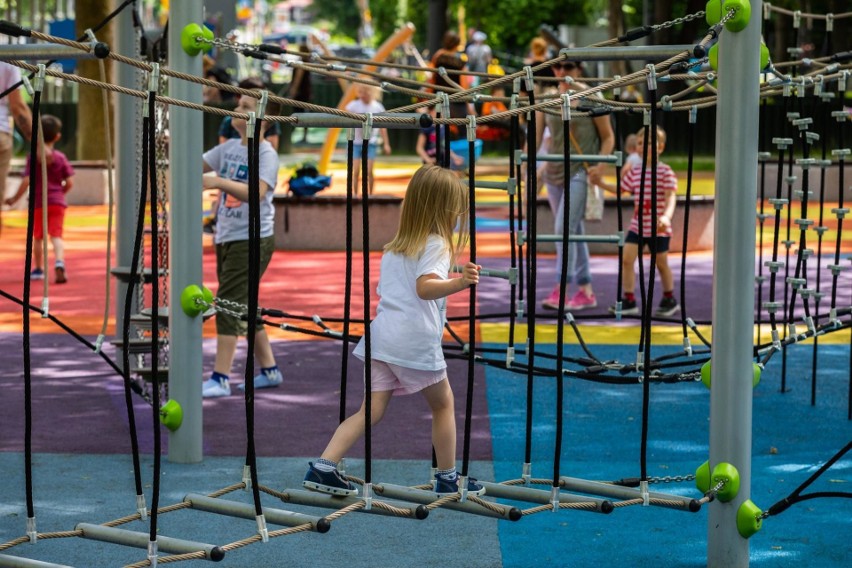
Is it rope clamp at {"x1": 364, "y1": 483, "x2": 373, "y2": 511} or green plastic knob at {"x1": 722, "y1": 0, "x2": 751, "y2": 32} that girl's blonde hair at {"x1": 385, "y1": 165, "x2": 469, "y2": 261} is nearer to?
rope clamp at {"x1": 364, "y1": 483, "x2": 373, "y2": 511}

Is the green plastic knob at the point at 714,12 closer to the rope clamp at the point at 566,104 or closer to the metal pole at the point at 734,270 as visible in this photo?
the metal pole at the point at 734,270

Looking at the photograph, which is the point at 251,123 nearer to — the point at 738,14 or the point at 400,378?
the point at 400,378

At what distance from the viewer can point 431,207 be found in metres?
4.49

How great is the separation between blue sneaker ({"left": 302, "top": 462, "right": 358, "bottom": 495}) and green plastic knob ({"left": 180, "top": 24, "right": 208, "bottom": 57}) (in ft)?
6.74

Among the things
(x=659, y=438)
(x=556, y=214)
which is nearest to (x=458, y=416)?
(x=659, y=438)

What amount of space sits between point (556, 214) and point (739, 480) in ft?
18.0

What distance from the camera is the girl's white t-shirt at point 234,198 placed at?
6.79 m

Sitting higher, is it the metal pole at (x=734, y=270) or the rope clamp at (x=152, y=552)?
the metal pole at (x=734, y=270)

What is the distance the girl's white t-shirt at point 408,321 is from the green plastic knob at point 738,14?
1180 millimetres

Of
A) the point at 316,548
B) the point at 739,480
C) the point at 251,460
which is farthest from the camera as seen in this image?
the point at 316,548

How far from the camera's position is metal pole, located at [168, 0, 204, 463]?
19.0 ft

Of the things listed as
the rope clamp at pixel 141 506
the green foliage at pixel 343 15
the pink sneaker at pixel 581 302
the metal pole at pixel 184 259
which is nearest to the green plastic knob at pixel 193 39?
the metal pole at pixel 184 259

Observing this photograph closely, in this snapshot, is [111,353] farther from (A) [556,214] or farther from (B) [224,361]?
(A) [556,214]

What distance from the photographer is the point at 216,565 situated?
4.50 meters
